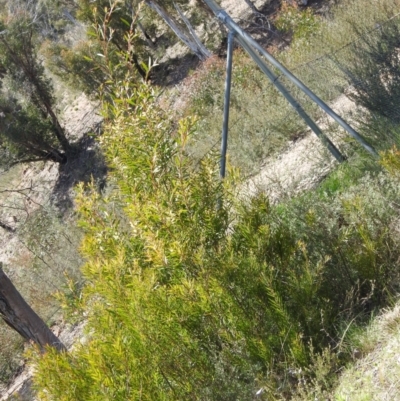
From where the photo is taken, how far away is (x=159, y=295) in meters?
3.36

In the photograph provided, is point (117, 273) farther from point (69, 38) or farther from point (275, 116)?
point (69, 38)

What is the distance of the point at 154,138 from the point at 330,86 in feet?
18.7

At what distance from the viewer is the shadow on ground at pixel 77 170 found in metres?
22.8

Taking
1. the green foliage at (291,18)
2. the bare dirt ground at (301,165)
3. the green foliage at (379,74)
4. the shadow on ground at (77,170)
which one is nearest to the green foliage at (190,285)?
the bare dirt ground at (301,165)

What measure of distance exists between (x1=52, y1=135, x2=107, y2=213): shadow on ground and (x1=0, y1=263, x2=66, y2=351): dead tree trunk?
15651 millimetres

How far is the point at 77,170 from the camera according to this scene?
2377 centimetres

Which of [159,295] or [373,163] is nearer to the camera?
[159,295]

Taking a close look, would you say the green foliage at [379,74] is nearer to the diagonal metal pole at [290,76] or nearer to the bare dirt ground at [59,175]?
the diagonal metal pole at [290,76]

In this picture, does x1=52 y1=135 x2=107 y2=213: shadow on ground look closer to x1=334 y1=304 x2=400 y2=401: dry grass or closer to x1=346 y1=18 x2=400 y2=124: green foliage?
x1=346 y1=18 x2=400 y2=124: green foliage

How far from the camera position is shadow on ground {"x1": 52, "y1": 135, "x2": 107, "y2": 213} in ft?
74.7

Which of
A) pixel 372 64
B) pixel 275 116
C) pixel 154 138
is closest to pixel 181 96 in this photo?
pixel 275 116

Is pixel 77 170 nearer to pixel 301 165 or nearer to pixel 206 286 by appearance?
pixel 301 165

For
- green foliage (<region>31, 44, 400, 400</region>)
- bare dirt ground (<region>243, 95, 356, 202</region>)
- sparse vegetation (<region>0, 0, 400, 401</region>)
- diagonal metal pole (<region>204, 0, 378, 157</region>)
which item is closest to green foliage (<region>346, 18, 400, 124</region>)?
bare dirt ground (<region>243, 95, 356, 202</region>)

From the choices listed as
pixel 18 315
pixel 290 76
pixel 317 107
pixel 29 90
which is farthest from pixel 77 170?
pixel 290 76
